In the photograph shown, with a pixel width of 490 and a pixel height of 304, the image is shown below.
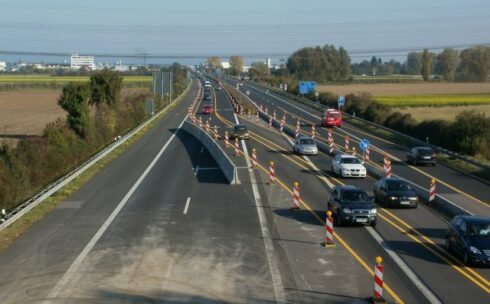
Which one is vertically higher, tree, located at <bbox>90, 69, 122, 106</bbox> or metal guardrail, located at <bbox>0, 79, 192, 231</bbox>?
tree, located at <bbox>90, 69, 122, 106</bbox>

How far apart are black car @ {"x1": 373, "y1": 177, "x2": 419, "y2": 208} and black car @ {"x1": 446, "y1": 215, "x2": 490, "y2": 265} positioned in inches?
278

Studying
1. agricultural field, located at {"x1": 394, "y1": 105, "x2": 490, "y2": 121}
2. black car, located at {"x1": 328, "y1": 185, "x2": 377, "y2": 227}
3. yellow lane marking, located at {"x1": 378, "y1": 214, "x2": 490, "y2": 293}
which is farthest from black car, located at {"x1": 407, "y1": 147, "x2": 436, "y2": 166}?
agricultural field, located at {"x1": 394, "y1": 105, "x2": 490, "y2": 121}

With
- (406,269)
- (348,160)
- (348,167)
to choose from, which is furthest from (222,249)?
(348,160)

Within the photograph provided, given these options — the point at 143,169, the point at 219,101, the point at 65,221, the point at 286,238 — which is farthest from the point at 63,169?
the point at 219,101

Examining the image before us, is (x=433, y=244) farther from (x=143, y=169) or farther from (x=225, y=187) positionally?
(x=143, y=169)

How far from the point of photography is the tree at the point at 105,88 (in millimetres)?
67438

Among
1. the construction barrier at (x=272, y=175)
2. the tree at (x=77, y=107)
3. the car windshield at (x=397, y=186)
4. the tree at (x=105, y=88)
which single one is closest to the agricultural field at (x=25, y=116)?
the tree at (x=77, y=107)

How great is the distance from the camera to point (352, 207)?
77.8 ft

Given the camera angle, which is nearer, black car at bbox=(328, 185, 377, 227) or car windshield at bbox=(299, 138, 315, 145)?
black car at bbox=(328, 185, 377, 227)

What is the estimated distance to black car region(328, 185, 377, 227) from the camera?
77.1 ft

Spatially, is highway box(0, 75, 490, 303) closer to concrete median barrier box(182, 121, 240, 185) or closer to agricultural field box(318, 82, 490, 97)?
concrete median barrier box(182, 121, 240, 185)

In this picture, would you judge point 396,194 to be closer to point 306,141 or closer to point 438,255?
point 438,255

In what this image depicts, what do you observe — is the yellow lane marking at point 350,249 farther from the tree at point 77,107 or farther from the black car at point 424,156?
the tree at point 77,107

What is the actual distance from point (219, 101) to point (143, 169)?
75593 mm
